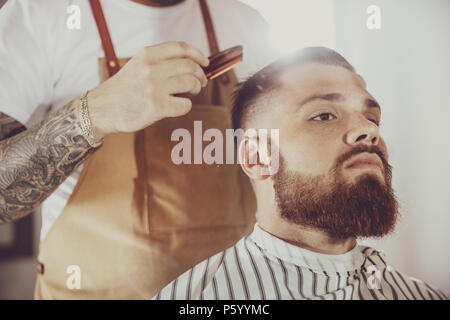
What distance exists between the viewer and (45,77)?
3.57ft

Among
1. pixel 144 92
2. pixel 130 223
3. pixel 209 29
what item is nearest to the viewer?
pixel 144 92

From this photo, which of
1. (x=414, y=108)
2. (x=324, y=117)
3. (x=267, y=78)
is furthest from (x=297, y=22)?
(x=414, y=108)

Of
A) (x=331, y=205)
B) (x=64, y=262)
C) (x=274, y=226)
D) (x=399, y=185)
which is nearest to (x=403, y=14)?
(x=399, y=185)

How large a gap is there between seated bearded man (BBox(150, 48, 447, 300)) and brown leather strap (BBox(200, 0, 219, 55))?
171 mm

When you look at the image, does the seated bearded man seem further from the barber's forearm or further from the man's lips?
the barber's forearm

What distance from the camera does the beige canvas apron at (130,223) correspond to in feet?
3.47

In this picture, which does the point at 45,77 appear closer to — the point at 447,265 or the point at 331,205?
the point at 331,205

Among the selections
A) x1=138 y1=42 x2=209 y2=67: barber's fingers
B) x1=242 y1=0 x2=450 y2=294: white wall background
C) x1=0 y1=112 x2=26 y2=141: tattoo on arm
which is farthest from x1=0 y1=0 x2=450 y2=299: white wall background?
x1=0 y1=112 x2=26 y2=141: tattoo on arm

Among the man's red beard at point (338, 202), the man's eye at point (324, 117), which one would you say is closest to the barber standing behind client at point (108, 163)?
the man's red beard at point (338, 202)

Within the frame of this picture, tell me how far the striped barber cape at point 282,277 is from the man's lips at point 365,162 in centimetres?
24

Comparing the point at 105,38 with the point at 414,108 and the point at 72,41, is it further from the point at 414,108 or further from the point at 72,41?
the point at 414,108

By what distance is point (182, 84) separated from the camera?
974mm

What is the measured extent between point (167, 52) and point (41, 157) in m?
0.42

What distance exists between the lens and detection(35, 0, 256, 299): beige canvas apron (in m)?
1.06
